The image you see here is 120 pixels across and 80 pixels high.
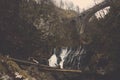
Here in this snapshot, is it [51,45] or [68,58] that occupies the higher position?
[51,45]

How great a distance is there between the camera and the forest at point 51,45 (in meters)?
32.3

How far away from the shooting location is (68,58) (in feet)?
135

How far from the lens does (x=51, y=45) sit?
130 ft

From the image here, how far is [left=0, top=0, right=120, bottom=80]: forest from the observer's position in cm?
3234

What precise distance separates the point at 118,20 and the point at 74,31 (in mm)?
11301

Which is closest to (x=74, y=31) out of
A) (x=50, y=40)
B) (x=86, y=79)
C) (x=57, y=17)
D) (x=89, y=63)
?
(x=57, y=17)

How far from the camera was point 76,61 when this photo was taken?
39.0 m

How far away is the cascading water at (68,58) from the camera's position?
3828cm

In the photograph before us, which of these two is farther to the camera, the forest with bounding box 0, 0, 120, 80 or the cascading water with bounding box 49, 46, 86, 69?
the cascading water with bounding box 49, 46, 86, 69

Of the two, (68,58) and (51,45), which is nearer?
(51,45)

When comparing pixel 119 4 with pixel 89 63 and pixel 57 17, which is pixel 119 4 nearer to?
pixel 89 63

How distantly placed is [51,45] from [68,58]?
130 inches

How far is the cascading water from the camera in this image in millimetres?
38281

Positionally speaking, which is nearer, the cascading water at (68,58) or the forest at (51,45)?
the forest at (51,45)
